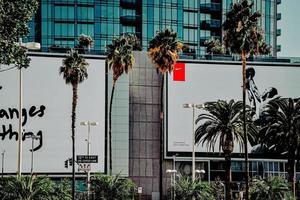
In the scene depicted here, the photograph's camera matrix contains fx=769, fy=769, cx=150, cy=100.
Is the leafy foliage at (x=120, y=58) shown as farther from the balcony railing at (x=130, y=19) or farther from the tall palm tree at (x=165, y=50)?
the balcony railing at (x=130, y=19)

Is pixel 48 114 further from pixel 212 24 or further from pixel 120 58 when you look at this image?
pixel 212 24

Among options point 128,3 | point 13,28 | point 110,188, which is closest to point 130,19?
point 128,3

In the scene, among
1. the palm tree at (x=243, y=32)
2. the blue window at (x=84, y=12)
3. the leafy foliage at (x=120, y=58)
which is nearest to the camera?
the palm tree at (x=243, y=32)

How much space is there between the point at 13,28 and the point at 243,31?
36363 mm

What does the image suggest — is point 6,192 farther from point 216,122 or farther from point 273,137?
point 273,137

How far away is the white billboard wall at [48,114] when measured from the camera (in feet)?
319

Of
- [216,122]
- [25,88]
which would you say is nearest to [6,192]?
[216,122]

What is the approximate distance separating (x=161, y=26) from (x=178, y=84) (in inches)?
1660

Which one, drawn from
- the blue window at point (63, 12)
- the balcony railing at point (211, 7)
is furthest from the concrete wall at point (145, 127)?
the balcony railing at point (211, 7)

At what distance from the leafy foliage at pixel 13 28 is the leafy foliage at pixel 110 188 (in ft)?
135

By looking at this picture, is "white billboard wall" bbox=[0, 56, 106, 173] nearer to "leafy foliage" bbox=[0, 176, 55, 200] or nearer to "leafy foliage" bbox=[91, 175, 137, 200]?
"leafy foliage" bbox=[91, 175, 137, 200]

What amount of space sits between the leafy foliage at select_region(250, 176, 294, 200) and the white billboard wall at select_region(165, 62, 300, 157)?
75.4 ft

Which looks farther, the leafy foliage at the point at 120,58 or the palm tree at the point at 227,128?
the leafy foliage at the point at 120,58

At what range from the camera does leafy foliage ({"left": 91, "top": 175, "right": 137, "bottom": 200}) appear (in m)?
77.8
